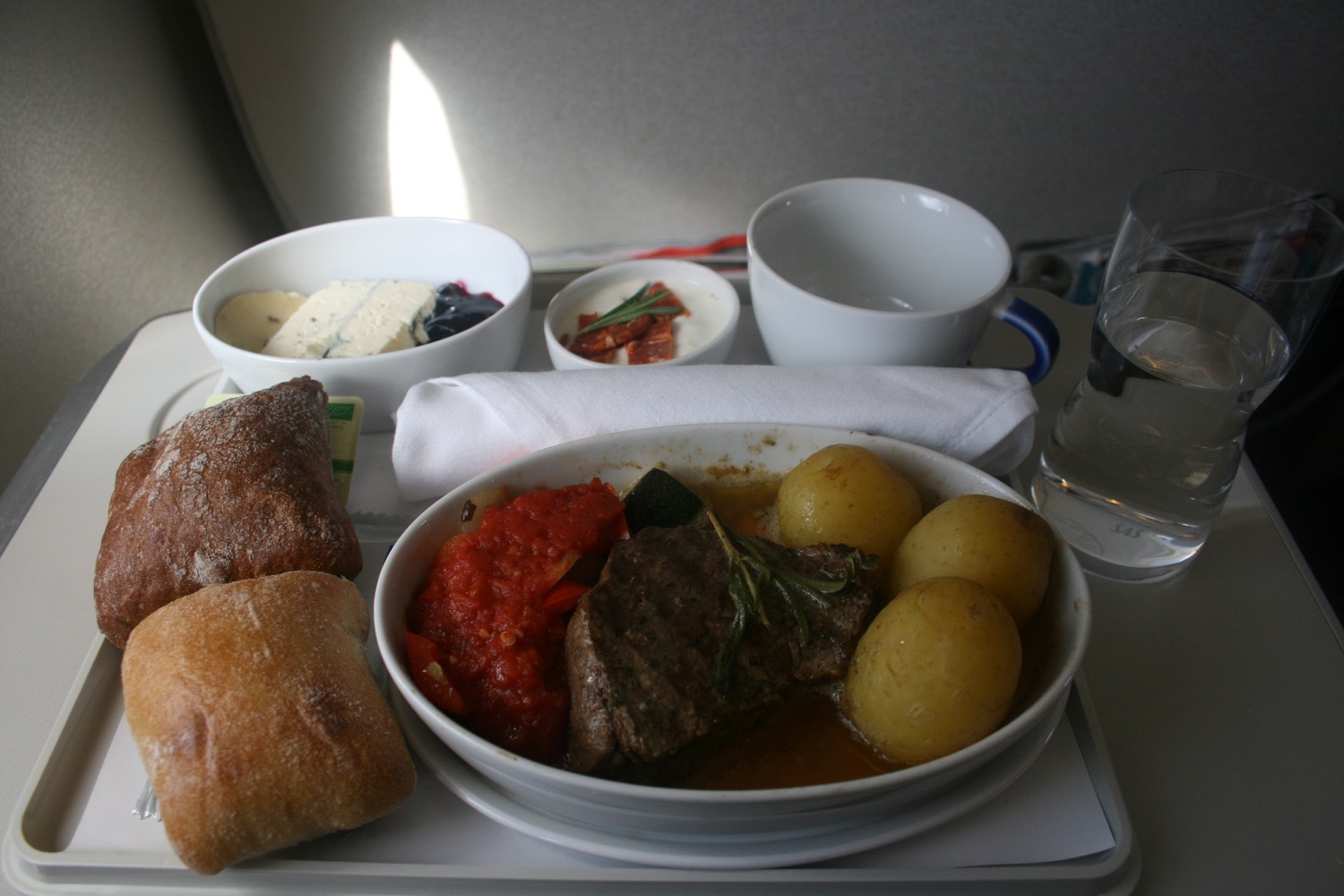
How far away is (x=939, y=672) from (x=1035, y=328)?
54 centimetres

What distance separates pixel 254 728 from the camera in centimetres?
66

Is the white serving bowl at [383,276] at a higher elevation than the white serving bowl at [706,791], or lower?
higher

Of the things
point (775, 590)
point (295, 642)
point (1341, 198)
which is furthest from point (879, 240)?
point (1341, 198)

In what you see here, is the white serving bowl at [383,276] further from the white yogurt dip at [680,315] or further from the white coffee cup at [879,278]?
the white coffee cup at [879,278]

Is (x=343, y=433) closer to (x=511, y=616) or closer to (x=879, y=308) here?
(x=511, y=616)

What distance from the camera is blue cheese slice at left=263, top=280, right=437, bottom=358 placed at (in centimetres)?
113

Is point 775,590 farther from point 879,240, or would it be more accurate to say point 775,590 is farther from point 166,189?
point 166,189

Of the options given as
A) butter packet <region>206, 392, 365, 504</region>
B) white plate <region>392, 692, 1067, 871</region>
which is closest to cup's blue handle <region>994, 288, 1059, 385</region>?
white plate <region>392, 692, 1067, 871</region>

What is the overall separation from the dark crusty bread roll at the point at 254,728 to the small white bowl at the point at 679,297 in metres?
0.49

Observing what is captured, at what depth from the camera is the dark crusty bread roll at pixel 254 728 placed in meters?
0.64

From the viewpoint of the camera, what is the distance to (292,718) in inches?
26.2

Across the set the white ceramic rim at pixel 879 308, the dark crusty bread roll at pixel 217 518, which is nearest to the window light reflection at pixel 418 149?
the white ceramic rim at pixel 879 308

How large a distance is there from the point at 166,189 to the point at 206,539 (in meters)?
1.23

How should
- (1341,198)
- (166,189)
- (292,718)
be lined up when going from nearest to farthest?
(292,718) → (166,189) → (1341,198)
